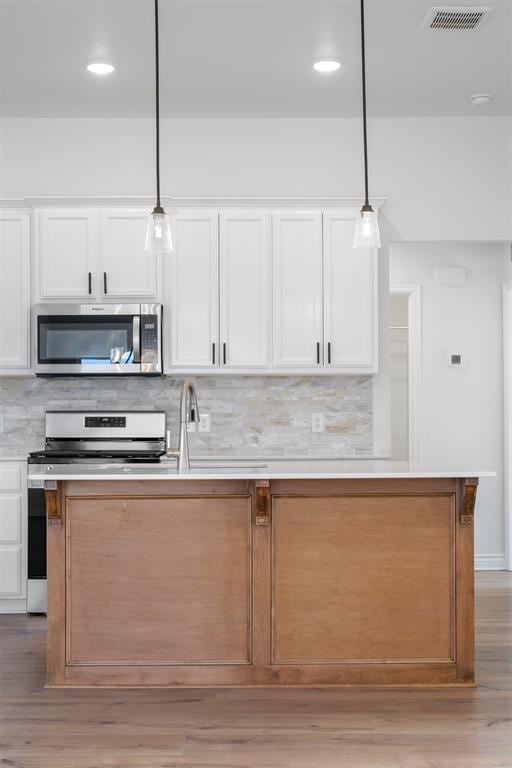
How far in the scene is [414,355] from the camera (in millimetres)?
6113

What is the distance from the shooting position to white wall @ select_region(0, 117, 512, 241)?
16.6 feet

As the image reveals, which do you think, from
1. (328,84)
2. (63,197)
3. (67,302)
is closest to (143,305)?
(67,302)

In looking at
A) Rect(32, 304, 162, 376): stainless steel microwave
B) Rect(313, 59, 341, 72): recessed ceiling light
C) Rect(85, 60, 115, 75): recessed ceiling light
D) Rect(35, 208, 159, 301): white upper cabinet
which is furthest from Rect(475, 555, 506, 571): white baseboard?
Rect(85, 60, 115, 75): recessed ceiling light

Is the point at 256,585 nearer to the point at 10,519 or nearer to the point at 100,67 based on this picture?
the point at 10,519

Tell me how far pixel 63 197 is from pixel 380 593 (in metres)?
2.93

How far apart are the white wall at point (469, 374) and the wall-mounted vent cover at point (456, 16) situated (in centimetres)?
240

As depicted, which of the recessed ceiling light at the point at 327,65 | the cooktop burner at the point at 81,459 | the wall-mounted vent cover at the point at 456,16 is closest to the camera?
the wall-mounted vent cover at the point at 456,16

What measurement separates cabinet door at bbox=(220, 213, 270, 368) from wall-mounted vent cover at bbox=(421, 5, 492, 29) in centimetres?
151

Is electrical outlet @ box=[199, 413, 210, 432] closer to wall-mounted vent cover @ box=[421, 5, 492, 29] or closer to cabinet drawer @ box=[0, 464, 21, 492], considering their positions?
cabinet drawer @ box=[0, 464, 21, 492]

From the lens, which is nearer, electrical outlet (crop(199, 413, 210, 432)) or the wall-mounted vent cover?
the wall-mounted vent cover

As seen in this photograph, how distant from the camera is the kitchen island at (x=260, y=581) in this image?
10.7ft

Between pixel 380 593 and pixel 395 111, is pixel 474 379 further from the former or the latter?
pixel 380 593

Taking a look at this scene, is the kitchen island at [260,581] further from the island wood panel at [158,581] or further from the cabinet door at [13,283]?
the cabinet door at [13,283]

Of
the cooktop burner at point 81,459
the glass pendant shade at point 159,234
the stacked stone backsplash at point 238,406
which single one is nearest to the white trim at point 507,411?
the stacked stone backsplash at point 238,406
